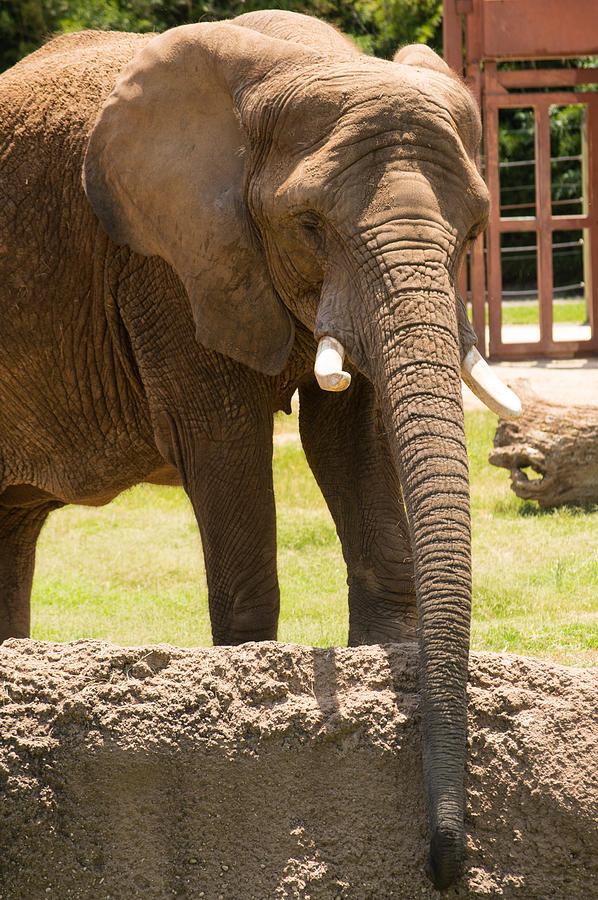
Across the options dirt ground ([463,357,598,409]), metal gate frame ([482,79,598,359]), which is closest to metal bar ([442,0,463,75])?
metal gate frame ([482,79,598,359])

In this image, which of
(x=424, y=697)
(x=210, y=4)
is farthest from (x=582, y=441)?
(x=210, y=4)

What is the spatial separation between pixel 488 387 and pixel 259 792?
1.35 meters

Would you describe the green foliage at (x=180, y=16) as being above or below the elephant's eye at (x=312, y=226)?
below

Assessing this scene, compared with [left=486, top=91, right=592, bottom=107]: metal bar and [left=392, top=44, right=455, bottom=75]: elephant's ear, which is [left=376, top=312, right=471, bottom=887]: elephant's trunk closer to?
[left=392, top=44, right=455, bottom=75]: elephant's ear

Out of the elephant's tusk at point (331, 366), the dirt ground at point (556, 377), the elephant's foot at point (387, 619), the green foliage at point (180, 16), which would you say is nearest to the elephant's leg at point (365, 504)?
the elephant's foot at point (387, 619)

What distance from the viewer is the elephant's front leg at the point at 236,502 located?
481 cm

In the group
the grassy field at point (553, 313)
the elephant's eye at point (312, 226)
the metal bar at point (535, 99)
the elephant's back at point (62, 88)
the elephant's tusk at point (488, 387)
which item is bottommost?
the grassy field at point (553, 313)

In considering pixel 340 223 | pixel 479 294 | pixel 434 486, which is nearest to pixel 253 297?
pixel 340 223

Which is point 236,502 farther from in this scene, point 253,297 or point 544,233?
point 544,233

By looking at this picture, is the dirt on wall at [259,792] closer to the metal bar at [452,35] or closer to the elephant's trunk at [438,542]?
the elephant's trunk at [438,542]

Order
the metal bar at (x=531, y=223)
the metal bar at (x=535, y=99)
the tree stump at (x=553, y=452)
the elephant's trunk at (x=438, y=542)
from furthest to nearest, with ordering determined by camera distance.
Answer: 1. the metal bar at (x=531, y=223)
2. the metal bar at (x=535, y=99)
3. the tree stump at (x=553, y=452)
4. the elephant's trunk at (x=438, y=542)

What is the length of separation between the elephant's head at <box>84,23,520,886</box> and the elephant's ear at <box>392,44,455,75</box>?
1 centimetres

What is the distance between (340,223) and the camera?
405 cm

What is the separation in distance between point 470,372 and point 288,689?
1093 mm
